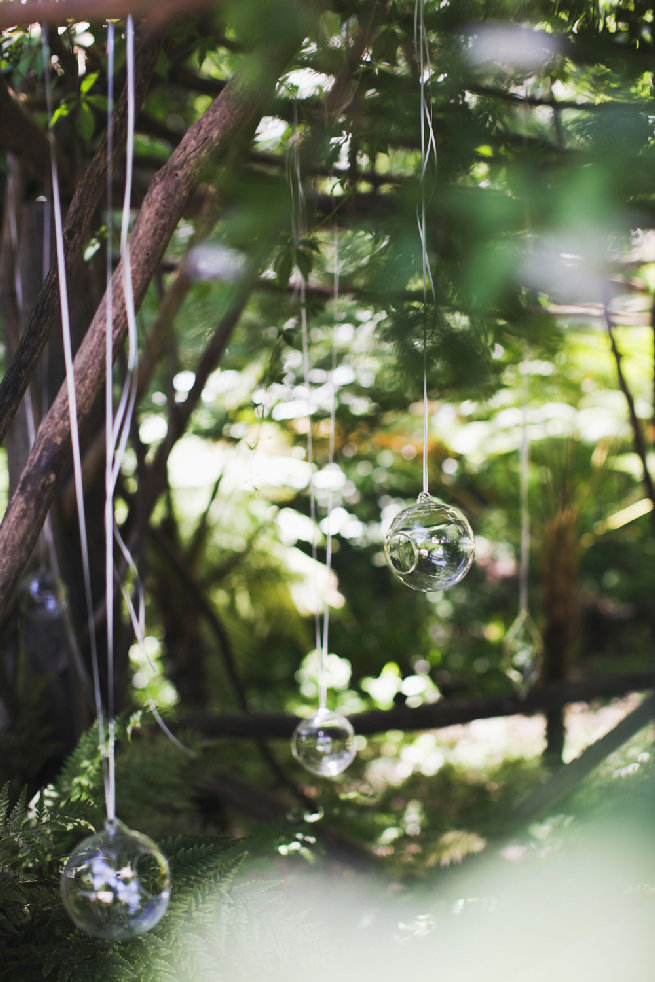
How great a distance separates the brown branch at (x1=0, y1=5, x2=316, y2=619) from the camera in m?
0.93

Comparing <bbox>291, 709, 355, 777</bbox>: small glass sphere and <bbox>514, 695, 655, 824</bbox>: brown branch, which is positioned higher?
<bbox>291, 709, 355, 777</bbox>: small glass sphere

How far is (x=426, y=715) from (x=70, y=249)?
4.49 ft

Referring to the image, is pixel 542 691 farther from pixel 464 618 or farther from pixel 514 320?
pixel 464 618

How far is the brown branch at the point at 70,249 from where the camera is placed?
971mm

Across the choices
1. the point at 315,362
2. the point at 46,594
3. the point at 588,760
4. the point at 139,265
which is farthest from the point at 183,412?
the point at 588,760

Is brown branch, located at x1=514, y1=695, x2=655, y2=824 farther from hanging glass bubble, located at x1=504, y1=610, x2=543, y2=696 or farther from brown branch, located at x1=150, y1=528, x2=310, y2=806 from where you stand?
brown branch, located at x1=150, y1=528, x2=310, y2=806

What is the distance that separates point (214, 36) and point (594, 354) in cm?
171

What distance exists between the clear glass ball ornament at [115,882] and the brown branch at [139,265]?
0.34 metres

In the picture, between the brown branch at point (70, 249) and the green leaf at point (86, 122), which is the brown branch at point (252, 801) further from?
the green leaf at point (86, 122)

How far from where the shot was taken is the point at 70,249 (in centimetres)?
102

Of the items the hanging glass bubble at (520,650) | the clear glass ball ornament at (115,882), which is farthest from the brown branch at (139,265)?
the hanging glass bubble at (520,650)

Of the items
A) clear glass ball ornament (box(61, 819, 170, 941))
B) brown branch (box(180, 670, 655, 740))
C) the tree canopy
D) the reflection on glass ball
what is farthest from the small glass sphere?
brown branch (box(180, 670, 655, 740))

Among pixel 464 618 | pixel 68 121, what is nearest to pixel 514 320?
pixel 68 121

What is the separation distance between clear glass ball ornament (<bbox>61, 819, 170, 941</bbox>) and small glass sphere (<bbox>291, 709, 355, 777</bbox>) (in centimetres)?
35
